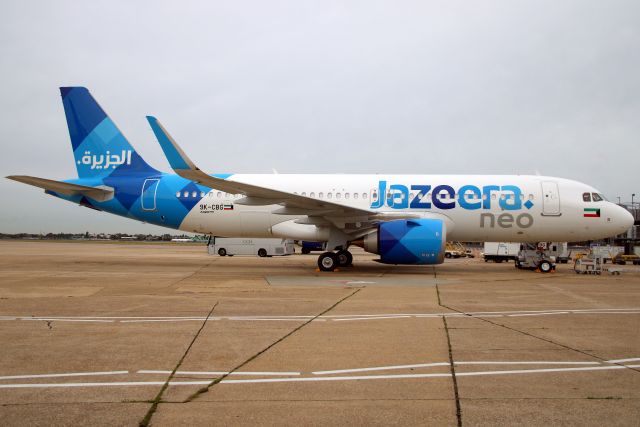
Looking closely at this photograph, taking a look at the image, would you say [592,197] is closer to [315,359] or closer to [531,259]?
[531,259]

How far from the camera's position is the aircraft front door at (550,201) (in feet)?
57.2

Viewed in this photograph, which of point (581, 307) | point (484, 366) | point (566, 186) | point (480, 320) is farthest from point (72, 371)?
point (566, 186)

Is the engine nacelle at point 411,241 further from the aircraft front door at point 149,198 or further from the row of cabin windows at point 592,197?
the aircraft front door at point 149,198

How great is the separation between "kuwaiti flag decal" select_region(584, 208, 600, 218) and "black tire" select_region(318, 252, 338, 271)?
8.66 metres

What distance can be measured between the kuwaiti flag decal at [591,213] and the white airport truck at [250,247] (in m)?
18.8

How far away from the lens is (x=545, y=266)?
18156 millimetres

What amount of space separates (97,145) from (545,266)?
16728 mm

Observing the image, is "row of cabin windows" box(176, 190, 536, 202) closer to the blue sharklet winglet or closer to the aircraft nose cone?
the aircraft nose cone

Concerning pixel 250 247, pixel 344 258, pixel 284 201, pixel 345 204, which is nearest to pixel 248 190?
pixel 284 201

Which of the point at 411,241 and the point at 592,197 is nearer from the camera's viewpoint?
the point at 411,241

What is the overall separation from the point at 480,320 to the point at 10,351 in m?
5.89

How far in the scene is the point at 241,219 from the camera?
59.8ft

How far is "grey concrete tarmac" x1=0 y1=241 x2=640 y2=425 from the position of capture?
11.7 feet

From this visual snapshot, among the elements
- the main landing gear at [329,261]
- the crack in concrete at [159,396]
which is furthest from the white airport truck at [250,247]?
the crack in concrete at [159,396]
